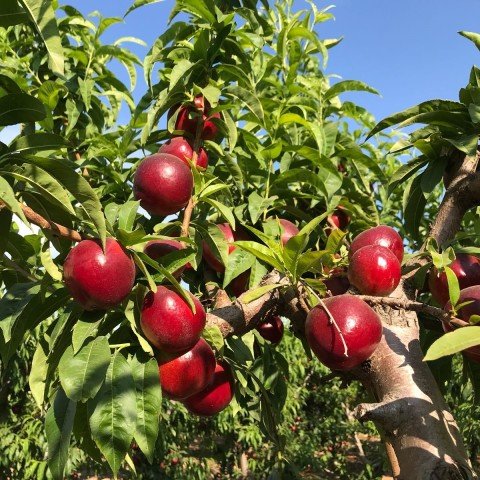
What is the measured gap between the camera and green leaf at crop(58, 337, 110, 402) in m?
0.78

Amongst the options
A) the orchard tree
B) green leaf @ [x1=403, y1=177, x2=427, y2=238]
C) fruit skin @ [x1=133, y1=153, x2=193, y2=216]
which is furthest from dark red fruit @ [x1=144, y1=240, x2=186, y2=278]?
green leaf @ [x1=403, y1=177, x2=427, y2=238]

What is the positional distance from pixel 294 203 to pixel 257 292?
667 millimetres

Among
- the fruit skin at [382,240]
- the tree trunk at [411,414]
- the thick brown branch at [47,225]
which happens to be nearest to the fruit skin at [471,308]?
the tree trunk at [411,414]

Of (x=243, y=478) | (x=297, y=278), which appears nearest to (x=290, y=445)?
(x=243, y=478)

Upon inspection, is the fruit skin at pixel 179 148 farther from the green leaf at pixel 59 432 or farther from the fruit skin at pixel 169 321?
the green leaf at pixel 59 432

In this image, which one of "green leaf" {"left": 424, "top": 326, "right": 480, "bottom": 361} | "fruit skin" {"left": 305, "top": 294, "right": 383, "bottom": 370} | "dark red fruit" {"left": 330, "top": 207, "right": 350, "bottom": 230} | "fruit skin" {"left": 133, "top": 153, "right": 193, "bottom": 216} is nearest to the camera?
"green leaf" {"left": 424, "top": 326, "right": 480, "bottom": 361}

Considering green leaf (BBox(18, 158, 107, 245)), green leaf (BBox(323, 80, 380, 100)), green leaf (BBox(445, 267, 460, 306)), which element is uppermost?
green leaf (BBox(323, 80, 380, 100))

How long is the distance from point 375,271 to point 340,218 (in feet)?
1.97

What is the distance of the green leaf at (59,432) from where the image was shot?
2.62 ft

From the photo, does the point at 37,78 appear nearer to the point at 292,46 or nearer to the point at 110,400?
the point at 292,46

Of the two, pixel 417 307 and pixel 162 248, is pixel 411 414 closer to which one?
pixel 417 307

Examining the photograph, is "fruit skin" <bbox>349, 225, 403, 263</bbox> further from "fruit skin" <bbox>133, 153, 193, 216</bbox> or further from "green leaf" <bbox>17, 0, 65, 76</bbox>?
"green leaf" <bbox>17, 0, 65, 76</bbox>

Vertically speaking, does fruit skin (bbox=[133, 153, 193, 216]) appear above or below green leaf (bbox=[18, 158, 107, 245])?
below

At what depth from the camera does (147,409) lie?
829 millimetres
